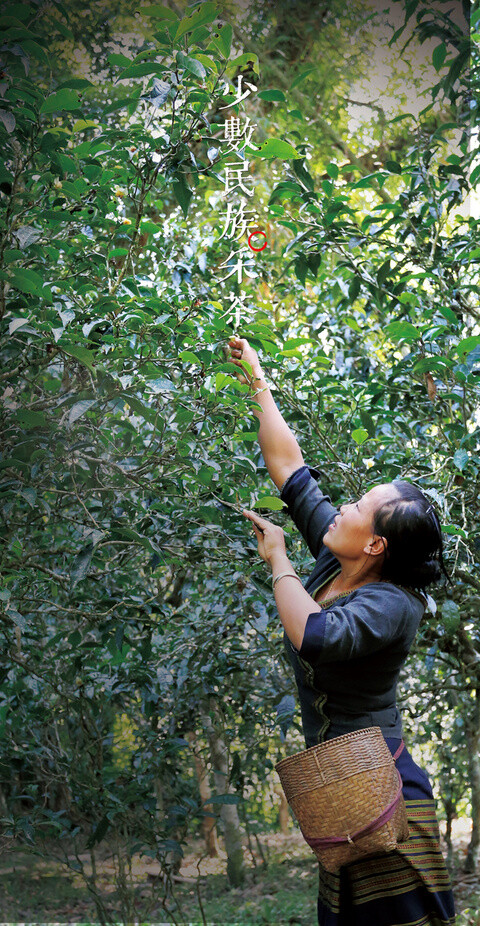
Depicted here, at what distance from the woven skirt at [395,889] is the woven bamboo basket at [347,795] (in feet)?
0.15

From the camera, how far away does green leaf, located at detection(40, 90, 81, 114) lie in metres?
0.90

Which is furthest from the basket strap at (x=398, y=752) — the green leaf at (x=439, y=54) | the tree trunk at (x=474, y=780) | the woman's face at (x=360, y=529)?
the tree trunk at (x=474, y=780)

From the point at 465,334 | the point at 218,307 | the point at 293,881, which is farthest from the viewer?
the point at 293,881

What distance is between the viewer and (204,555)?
161cm

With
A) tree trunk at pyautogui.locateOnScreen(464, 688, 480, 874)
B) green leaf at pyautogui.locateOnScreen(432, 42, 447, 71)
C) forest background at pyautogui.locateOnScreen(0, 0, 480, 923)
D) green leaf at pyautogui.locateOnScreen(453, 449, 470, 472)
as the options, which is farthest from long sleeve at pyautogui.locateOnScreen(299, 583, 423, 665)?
tree trunk at pyautogui.locateOnScreen(464, 688, 480, 874)

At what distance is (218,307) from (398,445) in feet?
2.28

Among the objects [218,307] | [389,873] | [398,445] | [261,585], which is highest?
[218,307]

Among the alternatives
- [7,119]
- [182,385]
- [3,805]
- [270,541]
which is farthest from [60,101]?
[3,805]

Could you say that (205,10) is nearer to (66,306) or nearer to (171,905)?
(66,306)

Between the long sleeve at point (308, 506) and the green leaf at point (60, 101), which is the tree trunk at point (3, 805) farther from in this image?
the green leaf at point (60, 101)

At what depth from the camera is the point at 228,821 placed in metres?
2.96

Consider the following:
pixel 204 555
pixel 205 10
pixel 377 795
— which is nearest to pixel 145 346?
pixel 205 10

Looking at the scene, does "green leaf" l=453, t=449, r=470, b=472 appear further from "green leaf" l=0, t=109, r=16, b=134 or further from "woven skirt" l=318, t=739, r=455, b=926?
"green leaf" l=0, t=109, r=16, b=134

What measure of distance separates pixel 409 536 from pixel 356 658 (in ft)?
0.52
